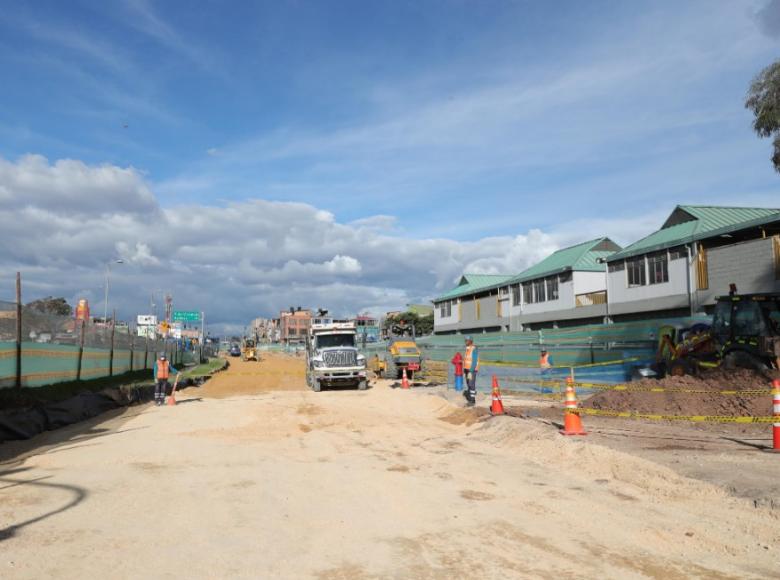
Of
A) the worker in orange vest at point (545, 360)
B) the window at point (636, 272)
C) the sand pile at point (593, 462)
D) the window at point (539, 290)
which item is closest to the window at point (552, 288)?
the window at point (539, 290)

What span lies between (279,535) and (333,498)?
166 cm

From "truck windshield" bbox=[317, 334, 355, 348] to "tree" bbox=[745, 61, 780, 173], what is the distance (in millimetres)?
17815

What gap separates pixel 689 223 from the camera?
125 feet

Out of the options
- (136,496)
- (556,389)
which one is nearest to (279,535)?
(136,496)

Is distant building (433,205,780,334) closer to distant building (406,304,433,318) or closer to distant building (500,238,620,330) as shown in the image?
distant building (500,238,620,330)

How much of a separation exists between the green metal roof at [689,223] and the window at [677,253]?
306 mm

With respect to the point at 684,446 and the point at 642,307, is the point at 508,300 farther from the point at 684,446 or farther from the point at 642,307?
the point at 684,446

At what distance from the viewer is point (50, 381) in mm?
19406

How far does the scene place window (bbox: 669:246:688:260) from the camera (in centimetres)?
3422

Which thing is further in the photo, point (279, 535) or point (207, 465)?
point (207, 465)

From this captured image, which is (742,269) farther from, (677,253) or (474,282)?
(474,282)

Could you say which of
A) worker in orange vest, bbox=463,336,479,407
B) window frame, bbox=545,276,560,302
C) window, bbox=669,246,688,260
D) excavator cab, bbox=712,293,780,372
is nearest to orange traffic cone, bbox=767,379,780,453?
excavator cab, bbox=712,293,780,372

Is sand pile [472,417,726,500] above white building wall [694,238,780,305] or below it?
below

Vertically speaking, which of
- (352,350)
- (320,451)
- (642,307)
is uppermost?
(642,307)
